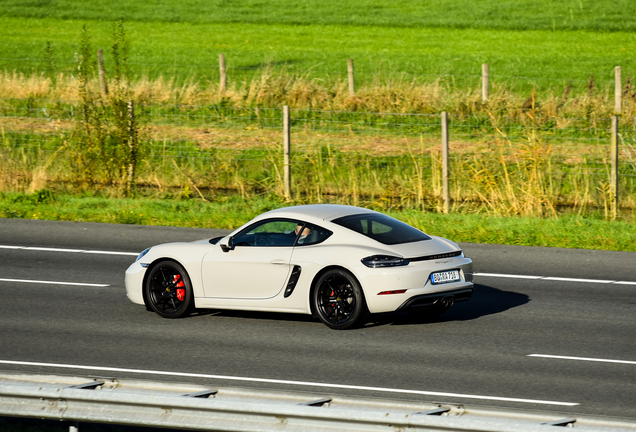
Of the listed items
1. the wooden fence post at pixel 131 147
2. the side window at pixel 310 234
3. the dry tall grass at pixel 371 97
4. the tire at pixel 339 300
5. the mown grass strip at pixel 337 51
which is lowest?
the tire at pixel 339 300

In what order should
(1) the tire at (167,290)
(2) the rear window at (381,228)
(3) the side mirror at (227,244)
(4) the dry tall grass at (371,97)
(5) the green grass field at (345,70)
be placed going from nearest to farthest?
(2) the rear window at (381,228) < (3) the side mirror at (227,244) < (1) the tire at (167,290) < (5) the green grass field at (345,70) < (4) the dry tall grass at (371,97)

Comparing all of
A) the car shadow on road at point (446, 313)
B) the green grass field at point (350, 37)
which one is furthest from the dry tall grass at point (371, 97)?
the car shadow on road at point (446, 313)

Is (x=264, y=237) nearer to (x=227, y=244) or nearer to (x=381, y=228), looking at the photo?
(x=227, y=244)

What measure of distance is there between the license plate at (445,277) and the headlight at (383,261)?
1.15ft

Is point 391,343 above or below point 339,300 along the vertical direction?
below

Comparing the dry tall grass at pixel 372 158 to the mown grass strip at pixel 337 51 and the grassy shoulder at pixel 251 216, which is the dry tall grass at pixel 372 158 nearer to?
the grassy shoulder at pixel 251 216

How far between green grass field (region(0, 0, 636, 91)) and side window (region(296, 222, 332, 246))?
82.1 ft

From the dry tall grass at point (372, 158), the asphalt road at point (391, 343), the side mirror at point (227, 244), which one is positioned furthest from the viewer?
the dry tall grass at point (372, 158)

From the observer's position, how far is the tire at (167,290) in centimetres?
1144

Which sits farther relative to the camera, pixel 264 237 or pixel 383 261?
pixel 264 237

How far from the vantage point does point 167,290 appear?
11562 mm

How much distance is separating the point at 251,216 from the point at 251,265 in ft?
25.8

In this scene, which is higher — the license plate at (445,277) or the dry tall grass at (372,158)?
the dry tall grass at (372,158)

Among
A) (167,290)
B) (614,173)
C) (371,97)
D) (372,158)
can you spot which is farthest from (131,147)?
(167,290)
